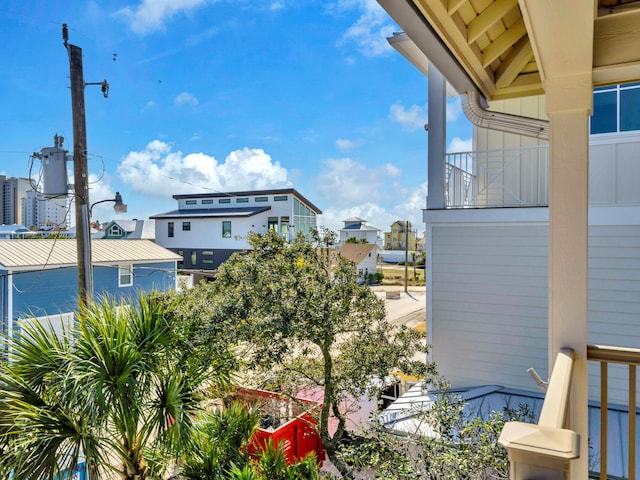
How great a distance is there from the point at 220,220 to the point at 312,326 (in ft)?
60.5

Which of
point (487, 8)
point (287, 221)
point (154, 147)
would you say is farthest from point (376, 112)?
point (487, 8)

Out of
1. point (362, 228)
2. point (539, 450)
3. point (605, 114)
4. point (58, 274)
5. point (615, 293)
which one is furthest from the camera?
point (362, 228)

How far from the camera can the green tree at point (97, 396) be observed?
2.96m

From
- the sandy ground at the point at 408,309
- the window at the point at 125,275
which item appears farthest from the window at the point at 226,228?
the window at the point at 125,275

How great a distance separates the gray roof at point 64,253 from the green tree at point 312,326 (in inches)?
253

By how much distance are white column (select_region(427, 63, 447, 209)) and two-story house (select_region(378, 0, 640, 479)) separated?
0.04ft

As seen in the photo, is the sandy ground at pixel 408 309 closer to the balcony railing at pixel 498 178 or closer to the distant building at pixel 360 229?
the balcony railing at pixel 498 178

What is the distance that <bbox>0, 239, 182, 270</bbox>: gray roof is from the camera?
8445 millimetres

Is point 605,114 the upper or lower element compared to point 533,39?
upper

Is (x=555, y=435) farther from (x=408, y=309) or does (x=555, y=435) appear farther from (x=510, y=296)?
(x=408, y=309)

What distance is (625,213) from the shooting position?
14.5ft

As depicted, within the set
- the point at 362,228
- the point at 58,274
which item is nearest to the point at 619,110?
the point at 58,274

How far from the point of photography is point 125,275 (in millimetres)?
10758

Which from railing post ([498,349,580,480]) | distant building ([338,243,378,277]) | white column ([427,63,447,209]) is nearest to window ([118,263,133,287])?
white column ([427,63,447,209])
